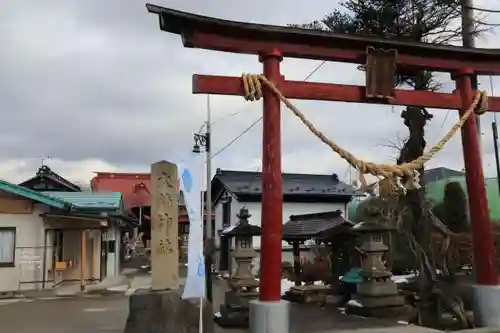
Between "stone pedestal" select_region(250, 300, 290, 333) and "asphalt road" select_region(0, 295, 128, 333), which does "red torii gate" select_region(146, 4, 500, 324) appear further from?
"asphalt road" select_region(0, 295, 128, 333)

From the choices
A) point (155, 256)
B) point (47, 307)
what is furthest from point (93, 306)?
point (155, 256)

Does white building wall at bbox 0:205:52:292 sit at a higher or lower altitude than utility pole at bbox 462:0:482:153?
lower

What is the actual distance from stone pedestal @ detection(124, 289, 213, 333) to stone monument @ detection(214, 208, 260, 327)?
128 inches

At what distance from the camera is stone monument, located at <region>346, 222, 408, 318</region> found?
13.5 m

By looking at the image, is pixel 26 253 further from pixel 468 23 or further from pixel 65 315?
pixel 468 23

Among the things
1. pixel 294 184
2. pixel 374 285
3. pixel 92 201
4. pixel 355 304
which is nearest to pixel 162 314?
pixel 374 285

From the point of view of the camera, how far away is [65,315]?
48.8ft

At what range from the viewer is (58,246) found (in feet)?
74.9

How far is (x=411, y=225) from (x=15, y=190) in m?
15.9

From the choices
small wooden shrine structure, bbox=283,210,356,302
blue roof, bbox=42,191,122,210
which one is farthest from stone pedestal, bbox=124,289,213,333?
blue roof, bbox=42,191,122,210

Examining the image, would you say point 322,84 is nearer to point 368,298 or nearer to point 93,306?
Answer: point 368,298

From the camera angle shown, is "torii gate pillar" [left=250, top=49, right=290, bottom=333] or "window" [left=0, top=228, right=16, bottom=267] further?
"window" [left=0, top=228, right=16, bottom=267]

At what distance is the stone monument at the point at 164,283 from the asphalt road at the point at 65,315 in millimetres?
2819

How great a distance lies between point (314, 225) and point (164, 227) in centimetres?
951
